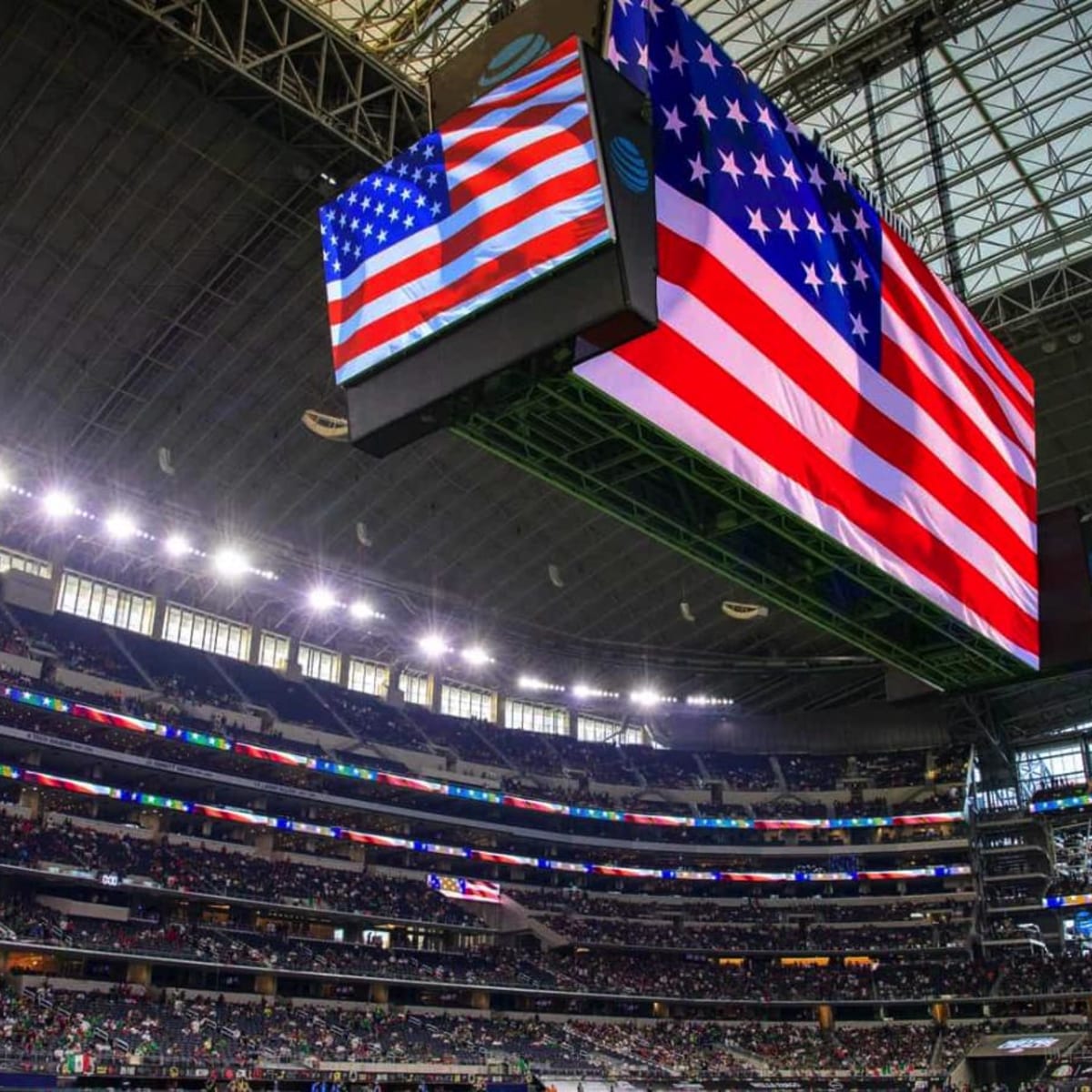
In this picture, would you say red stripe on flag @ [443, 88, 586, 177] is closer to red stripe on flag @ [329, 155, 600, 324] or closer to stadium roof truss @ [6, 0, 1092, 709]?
red stripe on flag @ [329, 155, 600, 324]

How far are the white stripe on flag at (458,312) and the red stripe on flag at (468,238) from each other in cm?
69

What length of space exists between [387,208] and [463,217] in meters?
1.42

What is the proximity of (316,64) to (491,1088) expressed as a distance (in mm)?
39082

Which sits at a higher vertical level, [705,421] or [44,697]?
[44,697]

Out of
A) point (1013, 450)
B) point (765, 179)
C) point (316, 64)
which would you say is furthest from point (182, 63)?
point (1013, 450)

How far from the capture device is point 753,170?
15023mm

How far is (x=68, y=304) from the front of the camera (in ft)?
135

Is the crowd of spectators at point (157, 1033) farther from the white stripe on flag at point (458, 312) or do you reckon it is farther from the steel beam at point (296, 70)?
the white stripe on flag at point (458, 312)

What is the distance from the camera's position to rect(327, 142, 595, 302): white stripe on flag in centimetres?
1212

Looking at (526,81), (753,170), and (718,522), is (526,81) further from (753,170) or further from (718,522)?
(718,522)

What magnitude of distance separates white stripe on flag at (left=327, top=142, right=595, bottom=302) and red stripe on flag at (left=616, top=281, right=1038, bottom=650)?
74.4 inches

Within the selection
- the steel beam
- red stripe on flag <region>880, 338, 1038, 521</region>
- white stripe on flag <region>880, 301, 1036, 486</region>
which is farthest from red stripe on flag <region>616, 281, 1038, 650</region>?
the steel beam

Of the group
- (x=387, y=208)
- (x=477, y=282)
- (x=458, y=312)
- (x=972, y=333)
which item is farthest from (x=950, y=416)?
(x=387, y=208)

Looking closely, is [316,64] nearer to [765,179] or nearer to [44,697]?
[765,179]
